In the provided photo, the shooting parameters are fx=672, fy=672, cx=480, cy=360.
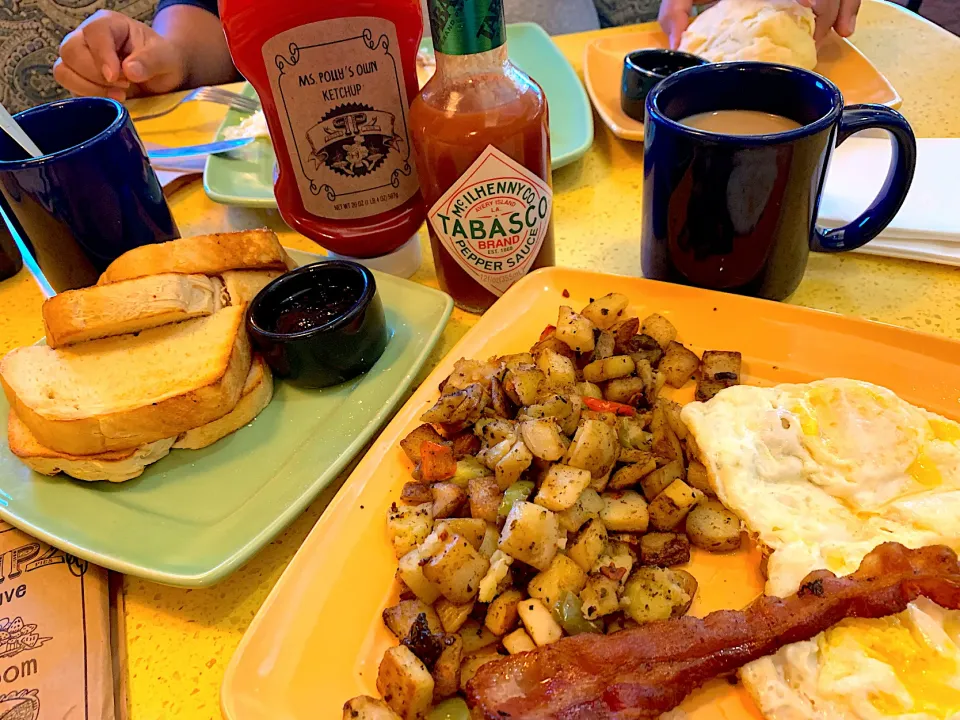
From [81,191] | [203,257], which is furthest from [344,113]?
[81,191]

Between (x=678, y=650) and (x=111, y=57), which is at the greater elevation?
(x=111, y=57)

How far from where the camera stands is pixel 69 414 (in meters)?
1.26

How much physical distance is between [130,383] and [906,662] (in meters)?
1.38

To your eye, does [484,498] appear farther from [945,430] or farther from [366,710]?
[945,430]

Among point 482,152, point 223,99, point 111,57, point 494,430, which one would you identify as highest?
point 482,152

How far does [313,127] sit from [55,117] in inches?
27.9

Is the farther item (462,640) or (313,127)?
(313,127)

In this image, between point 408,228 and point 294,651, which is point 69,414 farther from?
point 408,228

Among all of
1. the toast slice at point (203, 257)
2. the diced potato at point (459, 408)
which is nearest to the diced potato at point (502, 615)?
the diced potato at point (459, 408)

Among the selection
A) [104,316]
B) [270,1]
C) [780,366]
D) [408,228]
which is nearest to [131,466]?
[104,316]

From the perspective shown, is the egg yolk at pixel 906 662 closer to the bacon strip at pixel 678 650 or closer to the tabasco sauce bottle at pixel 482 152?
the bacon strip at pixel 678 650

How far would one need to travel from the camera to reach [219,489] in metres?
1.23

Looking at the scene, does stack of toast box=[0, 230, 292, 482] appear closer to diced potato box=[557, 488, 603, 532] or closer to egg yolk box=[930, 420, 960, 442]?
diced potato box=[557, 488, 603, 532]

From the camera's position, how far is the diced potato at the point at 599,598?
959mm
